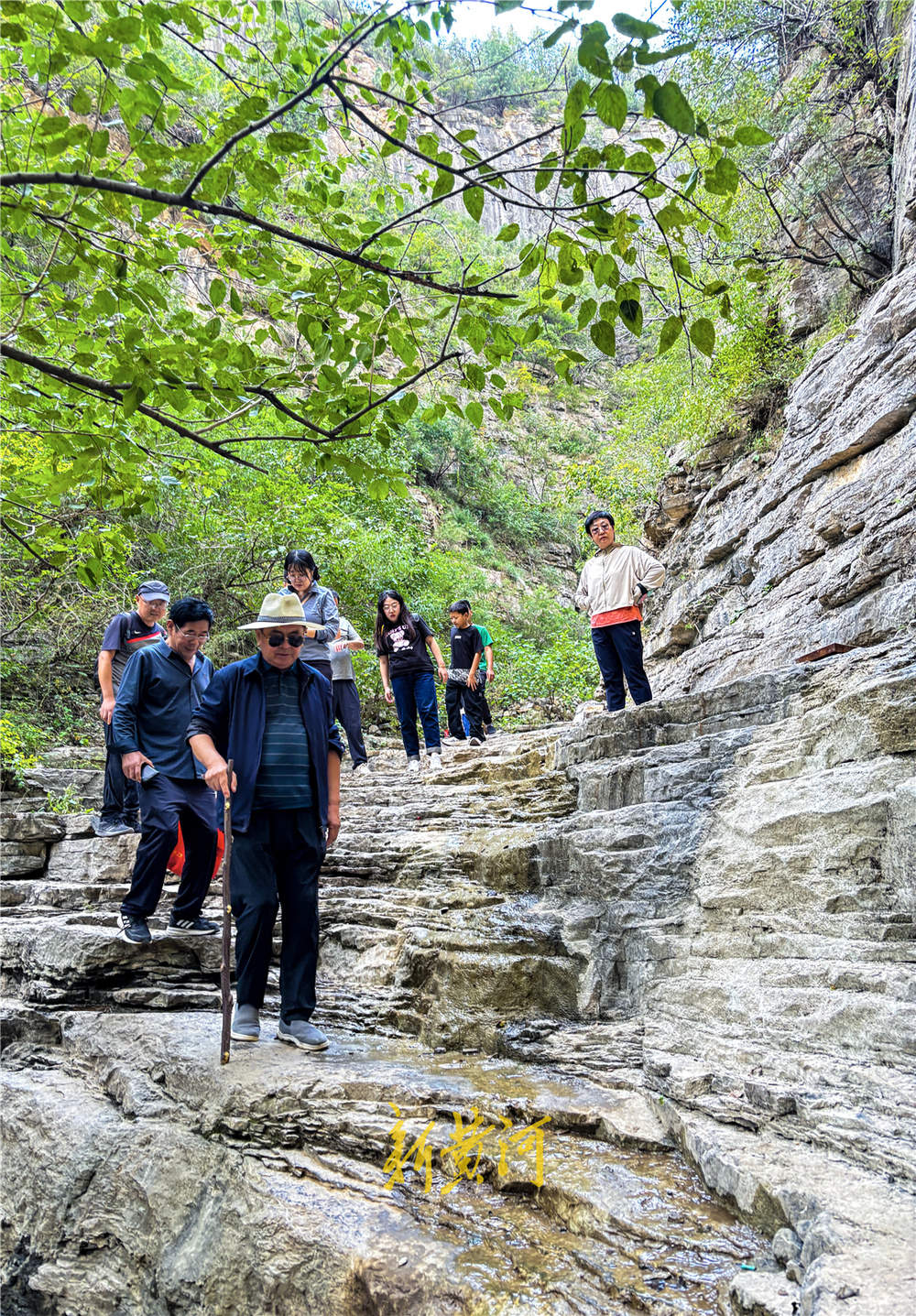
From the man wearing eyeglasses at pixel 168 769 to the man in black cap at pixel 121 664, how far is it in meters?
1.15

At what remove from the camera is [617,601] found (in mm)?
7766

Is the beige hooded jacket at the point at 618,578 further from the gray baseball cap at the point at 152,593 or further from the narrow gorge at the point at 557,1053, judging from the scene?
the gray baseball cap at the point at 152,593

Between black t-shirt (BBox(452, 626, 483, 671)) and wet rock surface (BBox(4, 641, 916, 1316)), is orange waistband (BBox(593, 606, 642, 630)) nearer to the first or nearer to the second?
wet rock surface (BBox(4, 641, 916, 1316))

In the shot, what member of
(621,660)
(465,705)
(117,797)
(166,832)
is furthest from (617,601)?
(117,797)

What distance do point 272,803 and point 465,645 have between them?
20.7 ft

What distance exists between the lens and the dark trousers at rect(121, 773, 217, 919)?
17.3 ft

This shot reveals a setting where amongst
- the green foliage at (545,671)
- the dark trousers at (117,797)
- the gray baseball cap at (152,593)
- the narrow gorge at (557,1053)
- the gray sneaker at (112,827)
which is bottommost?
the narrow gorge at (557,1053)

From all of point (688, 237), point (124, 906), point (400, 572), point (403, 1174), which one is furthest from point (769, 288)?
point (403, 1174)

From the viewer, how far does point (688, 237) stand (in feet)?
52.1

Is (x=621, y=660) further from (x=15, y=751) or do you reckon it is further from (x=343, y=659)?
(x=15, y=751)

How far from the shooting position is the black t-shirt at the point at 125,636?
691 centimetres

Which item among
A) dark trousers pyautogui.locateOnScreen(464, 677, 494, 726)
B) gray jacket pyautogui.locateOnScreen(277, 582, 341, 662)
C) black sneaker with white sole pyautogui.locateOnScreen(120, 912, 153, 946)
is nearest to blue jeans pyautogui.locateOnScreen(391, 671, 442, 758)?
dark trousers pyautogui.locateOnScreen(464, 677, 494, 726)

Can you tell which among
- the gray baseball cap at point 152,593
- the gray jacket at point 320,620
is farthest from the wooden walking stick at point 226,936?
the gray jacket at point 320,620

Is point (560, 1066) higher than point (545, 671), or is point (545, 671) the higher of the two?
point (545, 671)
